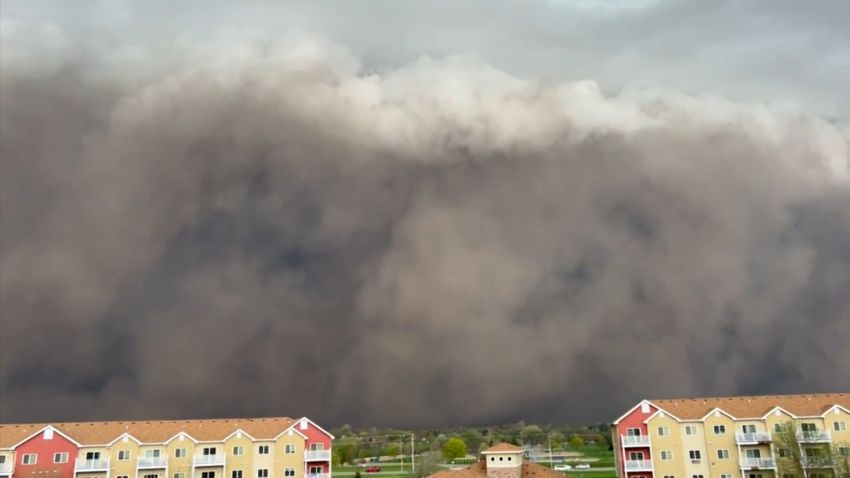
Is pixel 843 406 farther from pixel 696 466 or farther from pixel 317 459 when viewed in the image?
pixel 317 459

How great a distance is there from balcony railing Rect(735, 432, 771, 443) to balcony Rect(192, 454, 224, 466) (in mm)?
65185

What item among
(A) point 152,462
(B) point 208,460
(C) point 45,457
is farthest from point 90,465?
(B) point 208,460

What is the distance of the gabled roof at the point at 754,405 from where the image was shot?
273 ft

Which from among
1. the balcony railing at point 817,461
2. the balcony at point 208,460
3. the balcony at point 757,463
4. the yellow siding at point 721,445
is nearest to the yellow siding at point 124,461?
the balcony at point 208,460

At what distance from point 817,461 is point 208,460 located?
243ft

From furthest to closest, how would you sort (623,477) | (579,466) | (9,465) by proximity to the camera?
(579,466) → (623,477) → (9,465)

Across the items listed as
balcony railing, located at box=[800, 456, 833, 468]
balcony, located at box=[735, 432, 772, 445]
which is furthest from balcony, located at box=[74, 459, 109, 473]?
balcony railing, located at box=[800, 456, 833, 468]

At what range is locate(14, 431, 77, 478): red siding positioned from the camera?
80.2m

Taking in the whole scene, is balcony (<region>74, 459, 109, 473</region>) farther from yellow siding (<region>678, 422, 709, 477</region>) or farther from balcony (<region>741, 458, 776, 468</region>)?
balcony (<region>741, 458, 776, 468</region>)

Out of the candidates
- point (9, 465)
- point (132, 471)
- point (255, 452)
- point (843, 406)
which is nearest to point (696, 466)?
point (843, 406)

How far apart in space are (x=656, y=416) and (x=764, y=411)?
13206 millimetres

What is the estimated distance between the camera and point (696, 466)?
8369 cm

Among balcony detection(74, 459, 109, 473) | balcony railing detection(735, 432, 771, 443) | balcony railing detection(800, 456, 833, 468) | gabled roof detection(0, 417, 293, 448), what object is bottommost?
balcony railing detection(800, 456, 833, 468)

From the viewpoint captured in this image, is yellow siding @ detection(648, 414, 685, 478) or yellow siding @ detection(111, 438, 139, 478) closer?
yellow siding @ detection(111, 438, 139, 478)
